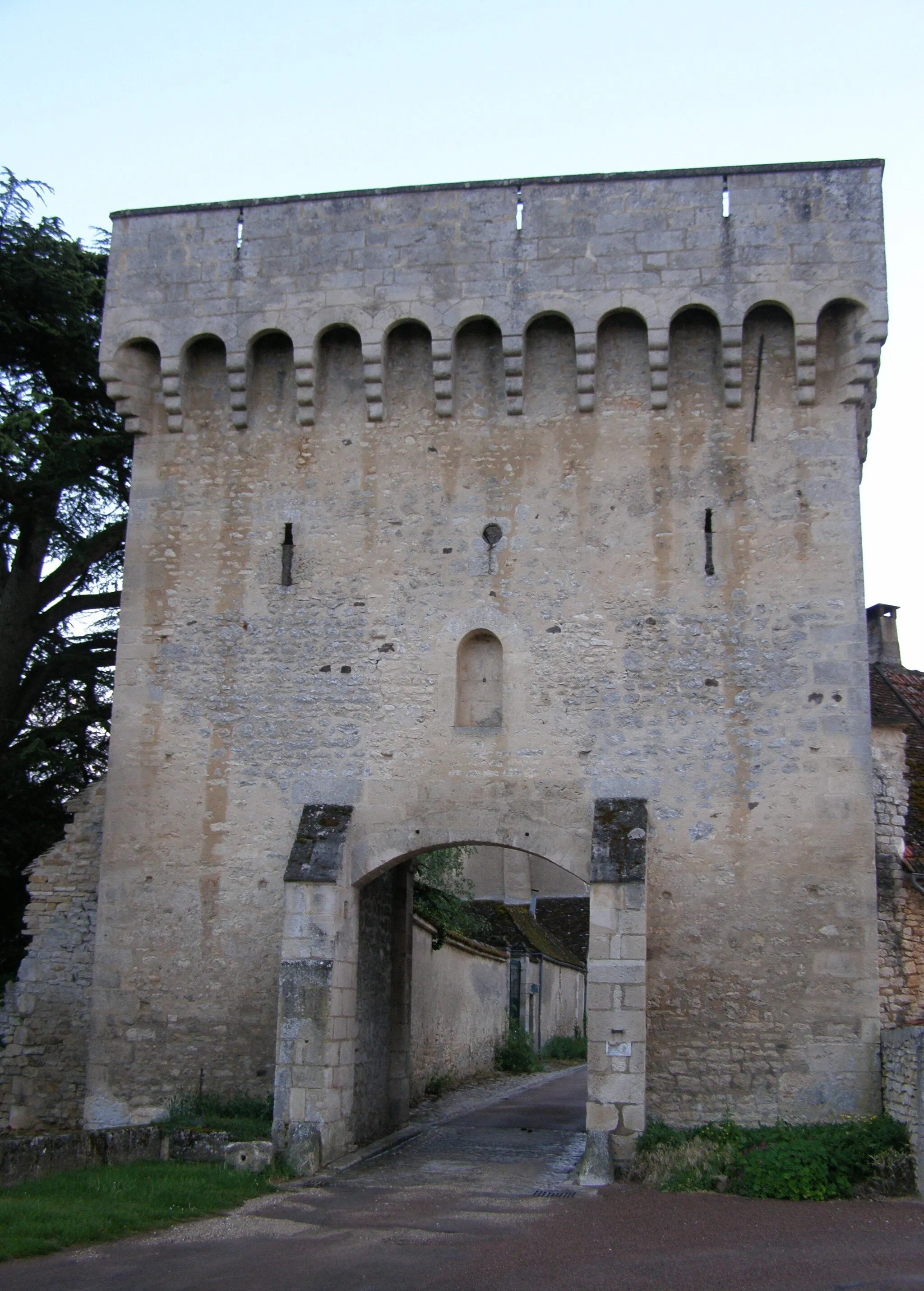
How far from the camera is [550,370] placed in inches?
481

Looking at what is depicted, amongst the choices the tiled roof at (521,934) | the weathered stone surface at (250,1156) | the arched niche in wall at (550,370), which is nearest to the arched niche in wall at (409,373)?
the arched niche in wall at (550,370)

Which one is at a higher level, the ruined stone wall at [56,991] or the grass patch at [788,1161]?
the ruined stone wall at [56,991]

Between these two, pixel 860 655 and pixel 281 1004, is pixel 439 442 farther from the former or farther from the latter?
pixel 281 1004

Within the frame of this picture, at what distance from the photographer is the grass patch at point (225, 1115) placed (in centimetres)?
1021

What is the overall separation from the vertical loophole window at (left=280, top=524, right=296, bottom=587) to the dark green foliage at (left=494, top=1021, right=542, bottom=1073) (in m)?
11.6

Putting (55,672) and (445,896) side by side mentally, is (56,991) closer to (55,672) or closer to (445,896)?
(55,672)

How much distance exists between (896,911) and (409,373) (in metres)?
6.89

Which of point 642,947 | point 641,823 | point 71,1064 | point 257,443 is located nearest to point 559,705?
point 641,823

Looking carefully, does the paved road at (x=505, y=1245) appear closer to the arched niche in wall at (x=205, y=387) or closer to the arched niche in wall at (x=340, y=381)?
the arched niche in wall at (x=340, y=381)

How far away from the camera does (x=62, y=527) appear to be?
15766 mm

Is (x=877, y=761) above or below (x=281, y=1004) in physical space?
above

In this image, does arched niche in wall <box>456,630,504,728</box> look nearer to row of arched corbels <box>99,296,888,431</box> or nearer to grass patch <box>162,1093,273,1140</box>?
row of arched corbels <box>99,296,888,431</box>

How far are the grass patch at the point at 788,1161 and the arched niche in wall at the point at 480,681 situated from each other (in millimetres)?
3872

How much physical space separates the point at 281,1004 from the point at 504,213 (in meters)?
7.68
